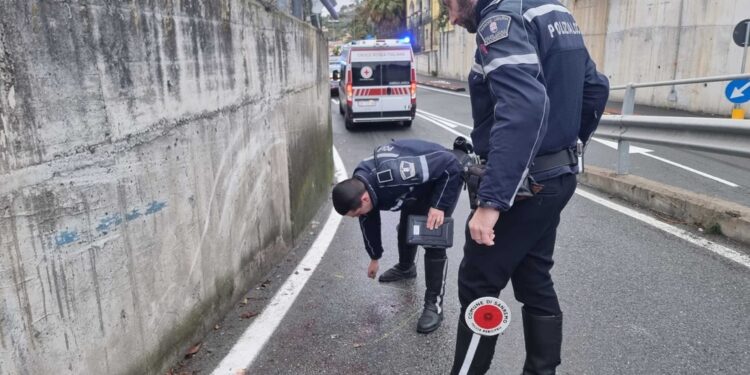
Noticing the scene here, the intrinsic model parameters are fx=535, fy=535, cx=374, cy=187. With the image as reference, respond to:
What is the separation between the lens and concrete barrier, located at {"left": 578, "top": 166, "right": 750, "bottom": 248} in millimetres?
4477

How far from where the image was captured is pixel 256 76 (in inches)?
157

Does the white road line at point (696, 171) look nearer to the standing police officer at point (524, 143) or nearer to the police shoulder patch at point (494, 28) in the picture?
the standing police officer at point (524, 143)

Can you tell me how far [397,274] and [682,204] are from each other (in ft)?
9.65

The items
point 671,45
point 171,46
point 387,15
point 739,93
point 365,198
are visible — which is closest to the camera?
point 171,46

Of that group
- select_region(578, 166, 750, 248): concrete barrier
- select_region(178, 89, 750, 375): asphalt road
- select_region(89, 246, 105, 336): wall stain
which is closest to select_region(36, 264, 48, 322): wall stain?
select_region(89, 246, 105, 336): wall stain

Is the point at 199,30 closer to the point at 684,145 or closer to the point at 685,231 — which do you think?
the point at 685,231

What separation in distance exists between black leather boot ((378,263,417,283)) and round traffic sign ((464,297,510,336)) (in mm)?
1769

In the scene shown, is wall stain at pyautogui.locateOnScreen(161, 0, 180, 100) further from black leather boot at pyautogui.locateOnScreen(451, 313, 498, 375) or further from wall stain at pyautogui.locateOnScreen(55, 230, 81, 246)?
black leather boot at pyautogui.locateOnScreen(451, 313, 498, 375)

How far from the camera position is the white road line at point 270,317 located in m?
2.97

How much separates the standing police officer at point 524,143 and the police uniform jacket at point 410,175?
848 mm

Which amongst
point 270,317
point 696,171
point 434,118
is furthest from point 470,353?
point 434,118

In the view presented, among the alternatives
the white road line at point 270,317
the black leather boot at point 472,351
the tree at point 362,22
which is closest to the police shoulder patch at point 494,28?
the black leather boot at point 472,351

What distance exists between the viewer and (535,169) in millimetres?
2223

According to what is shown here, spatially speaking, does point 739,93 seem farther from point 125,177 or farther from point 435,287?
point 125,177
